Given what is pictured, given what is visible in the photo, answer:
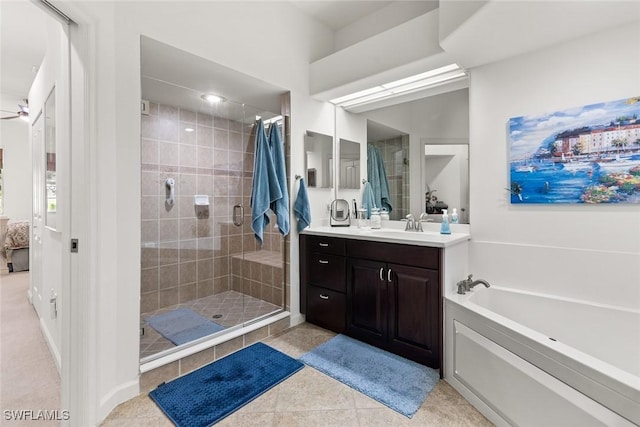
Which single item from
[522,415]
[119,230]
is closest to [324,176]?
[119,230]

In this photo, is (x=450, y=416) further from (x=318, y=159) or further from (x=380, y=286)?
(x=318, y=159)

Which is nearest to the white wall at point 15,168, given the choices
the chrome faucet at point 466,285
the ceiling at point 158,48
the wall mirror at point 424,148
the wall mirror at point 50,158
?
the ceiling at point 158,48

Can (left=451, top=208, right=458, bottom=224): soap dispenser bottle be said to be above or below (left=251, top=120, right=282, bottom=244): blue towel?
below

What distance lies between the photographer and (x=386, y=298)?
2152 millimetres

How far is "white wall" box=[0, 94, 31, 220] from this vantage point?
5.27 m

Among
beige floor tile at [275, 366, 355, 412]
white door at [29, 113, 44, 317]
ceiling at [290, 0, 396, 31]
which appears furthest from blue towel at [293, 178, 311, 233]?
white door at [29, 113, 44, 317]

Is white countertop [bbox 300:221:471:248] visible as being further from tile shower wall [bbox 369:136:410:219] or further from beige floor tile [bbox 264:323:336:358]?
beige floor tile [bbox 264:323:336:358]

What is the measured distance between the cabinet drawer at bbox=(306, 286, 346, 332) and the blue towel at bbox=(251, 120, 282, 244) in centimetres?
80

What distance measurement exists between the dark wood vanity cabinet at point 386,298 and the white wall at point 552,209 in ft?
2.07

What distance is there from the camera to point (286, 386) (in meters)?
1.80

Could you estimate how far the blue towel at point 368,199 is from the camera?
2977 mm

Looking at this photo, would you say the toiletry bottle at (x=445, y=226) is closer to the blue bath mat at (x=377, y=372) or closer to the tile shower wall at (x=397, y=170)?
the tile shower wall at (x=397, y=170)

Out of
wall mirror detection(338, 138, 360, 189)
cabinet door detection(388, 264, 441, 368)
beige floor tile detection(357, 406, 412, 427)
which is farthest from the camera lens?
wall mirror detection(338, 138, 360, 189)

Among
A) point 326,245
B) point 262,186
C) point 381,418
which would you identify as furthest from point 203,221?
point 381,418
